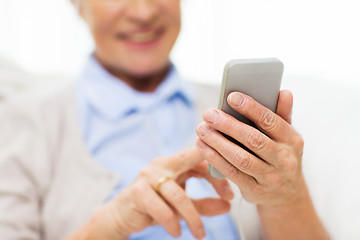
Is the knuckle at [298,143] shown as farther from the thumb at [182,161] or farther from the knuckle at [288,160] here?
the thumb at [182,161]

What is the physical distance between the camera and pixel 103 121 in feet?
2.86

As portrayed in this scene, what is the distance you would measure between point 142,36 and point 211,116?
1.58ft

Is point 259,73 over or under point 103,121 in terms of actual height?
over

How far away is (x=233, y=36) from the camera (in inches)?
32.6

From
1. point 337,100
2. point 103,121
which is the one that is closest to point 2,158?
point 103,121

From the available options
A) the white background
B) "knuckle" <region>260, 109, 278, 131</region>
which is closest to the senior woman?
"knuckle" <region>260, 109, 278, 131</region>

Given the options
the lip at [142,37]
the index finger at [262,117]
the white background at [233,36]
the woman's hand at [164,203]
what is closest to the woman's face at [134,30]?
the lip at [142,37]

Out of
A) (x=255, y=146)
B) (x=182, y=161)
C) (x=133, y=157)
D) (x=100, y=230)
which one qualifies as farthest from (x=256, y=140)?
(x=133, y=157)

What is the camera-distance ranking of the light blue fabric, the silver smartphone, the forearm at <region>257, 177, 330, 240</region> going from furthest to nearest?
the light blue fabric
the forearm at <region>257, 177, 330, 240</region>
the silver smartphone

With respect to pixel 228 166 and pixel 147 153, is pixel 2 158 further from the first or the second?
pixel 228 166

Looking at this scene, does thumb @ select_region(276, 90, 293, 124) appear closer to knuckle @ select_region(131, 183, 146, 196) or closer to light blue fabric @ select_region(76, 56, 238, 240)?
knuckle @ select_region(131, 183, 146, 196)

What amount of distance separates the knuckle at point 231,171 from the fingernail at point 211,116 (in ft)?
0.21

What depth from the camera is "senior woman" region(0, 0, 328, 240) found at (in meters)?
0.51

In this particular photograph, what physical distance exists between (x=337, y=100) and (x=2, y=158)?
65cm
